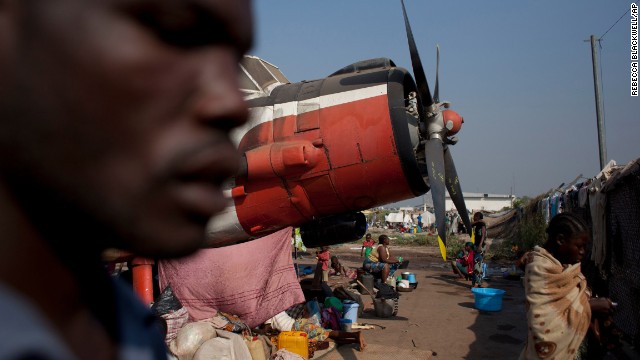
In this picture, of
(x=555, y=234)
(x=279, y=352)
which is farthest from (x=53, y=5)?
(x=279, y=352)

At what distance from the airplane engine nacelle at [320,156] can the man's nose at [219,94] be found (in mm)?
4126

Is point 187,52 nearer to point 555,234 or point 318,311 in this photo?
point 555,234

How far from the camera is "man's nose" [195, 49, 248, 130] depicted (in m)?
0.54

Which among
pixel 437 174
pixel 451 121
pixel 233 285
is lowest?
pixel 233 285

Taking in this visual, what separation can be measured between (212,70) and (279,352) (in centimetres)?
580

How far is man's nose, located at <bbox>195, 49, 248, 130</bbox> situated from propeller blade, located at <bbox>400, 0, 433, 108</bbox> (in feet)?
18.1

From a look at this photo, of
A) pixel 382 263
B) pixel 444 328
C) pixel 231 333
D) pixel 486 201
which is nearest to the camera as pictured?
pixel 231 333

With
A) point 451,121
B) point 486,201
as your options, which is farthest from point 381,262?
point 486,201

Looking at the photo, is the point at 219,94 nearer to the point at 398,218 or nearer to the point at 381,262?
the point at 381,262

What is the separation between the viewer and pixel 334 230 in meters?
7.75

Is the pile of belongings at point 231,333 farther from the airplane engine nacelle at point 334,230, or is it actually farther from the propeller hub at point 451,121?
the propeller hub at point 451,121

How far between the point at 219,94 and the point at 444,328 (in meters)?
8.60

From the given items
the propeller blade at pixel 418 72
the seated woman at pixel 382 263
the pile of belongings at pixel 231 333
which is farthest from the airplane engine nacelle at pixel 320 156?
the seated woman at pixel 382 263

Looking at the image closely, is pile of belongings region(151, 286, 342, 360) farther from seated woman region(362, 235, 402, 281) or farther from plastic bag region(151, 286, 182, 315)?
seated woman region(362, 235, 402, 281)
